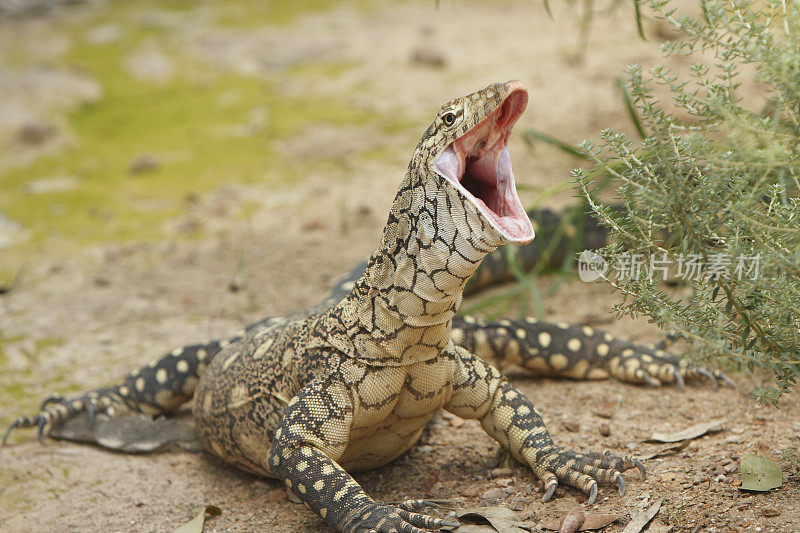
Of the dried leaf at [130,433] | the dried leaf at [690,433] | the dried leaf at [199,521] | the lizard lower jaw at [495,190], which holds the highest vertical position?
the lizard lower jaw at [495,190]

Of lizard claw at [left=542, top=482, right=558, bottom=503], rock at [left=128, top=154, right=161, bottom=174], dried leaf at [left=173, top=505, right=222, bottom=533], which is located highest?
rock at [left=128, top=154, right=161, bottom=174]

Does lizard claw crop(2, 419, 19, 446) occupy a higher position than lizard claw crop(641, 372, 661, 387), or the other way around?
lizard claw crop(641, 372, 661, 387)

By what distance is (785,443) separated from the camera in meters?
3.91

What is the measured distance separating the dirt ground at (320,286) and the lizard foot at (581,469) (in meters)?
0.07

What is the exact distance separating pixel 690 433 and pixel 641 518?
1.11 m

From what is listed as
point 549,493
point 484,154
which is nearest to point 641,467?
point 549,493

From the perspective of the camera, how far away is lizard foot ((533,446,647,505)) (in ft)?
12.2

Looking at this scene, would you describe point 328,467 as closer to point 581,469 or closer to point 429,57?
point 581,469

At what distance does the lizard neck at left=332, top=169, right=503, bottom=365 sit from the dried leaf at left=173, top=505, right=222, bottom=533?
1163 mm

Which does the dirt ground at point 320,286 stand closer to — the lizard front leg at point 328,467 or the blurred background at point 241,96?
the blurred background at point 241,96

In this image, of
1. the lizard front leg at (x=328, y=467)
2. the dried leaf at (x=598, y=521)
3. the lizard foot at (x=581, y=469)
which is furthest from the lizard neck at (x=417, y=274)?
the dried leaf at (x=598, y=521)

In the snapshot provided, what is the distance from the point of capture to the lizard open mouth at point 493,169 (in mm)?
3230

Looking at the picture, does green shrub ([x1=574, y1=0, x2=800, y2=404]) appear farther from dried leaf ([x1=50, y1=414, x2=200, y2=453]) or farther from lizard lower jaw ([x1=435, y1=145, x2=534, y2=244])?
dried leaf ([x1=50, y1=414, x2=200, y2=453])

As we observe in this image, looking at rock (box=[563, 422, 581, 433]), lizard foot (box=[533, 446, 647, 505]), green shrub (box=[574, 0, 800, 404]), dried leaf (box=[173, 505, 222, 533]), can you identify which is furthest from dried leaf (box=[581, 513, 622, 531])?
dried leaf (box=[173, 505, 222, 533])
